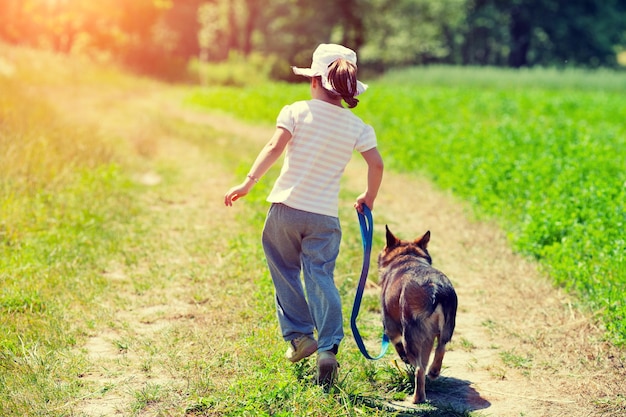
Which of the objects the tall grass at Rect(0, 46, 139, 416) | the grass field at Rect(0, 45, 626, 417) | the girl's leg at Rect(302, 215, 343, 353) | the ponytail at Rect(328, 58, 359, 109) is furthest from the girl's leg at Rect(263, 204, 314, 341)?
the tall grass at Rect(0, 46, 139, 416)

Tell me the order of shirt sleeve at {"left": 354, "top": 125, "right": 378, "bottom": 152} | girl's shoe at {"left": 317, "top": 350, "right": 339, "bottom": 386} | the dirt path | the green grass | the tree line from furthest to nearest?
1. the tree line
2. the green grass
3. the dirt path
4. shirt sleeve at {"left": 354, "top": 125, "right": 378, "bottom": 152}
5. girl's shoe at {"left": 317, "top": 350, "right": 339, "bottom": 386}

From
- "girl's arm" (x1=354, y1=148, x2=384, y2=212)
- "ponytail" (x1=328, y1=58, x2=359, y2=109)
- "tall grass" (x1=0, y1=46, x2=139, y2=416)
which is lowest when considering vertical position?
"tall grass" (x1=0, y1=46, x2=139, y2=416)

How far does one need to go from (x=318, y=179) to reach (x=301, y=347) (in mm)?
1092

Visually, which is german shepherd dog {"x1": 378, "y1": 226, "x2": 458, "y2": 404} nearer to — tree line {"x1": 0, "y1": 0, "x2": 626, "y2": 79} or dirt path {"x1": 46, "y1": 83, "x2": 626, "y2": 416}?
dirt path {"x1": 46, "y1": 83, "x2": 626, "y2": 416}

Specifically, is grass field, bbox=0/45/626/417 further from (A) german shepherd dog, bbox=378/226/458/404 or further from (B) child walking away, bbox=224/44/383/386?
(B) child walking away, bbox=224/44/383/386

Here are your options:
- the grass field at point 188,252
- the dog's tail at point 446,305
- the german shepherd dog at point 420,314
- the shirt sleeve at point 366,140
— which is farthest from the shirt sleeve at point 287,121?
the grass field at point 188,252

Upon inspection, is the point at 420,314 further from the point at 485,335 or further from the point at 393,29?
the point at 393,29

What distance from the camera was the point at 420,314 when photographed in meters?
4.30

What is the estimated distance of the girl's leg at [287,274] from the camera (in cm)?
454

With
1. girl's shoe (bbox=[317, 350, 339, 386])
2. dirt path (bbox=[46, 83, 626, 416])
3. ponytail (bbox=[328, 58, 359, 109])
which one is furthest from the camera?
dirt path (bbox=[46, 83, 626, 416])

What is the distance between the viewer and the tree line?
151 feet

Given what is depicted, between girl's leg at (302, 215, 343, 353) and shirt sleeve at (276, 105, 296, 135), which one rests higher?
shirt sleeve at (276, 105, 296, 135)

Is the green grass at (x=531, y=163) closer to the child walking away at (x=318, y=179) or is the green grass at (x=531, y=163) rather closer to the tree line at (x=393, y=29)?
the child walking away at (x=318, y=179)

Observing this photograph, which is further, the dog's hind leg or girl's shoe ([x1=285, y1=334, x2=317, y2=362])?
girl's shoe ([x1=285, y1=334, x2=317, y2=362])
